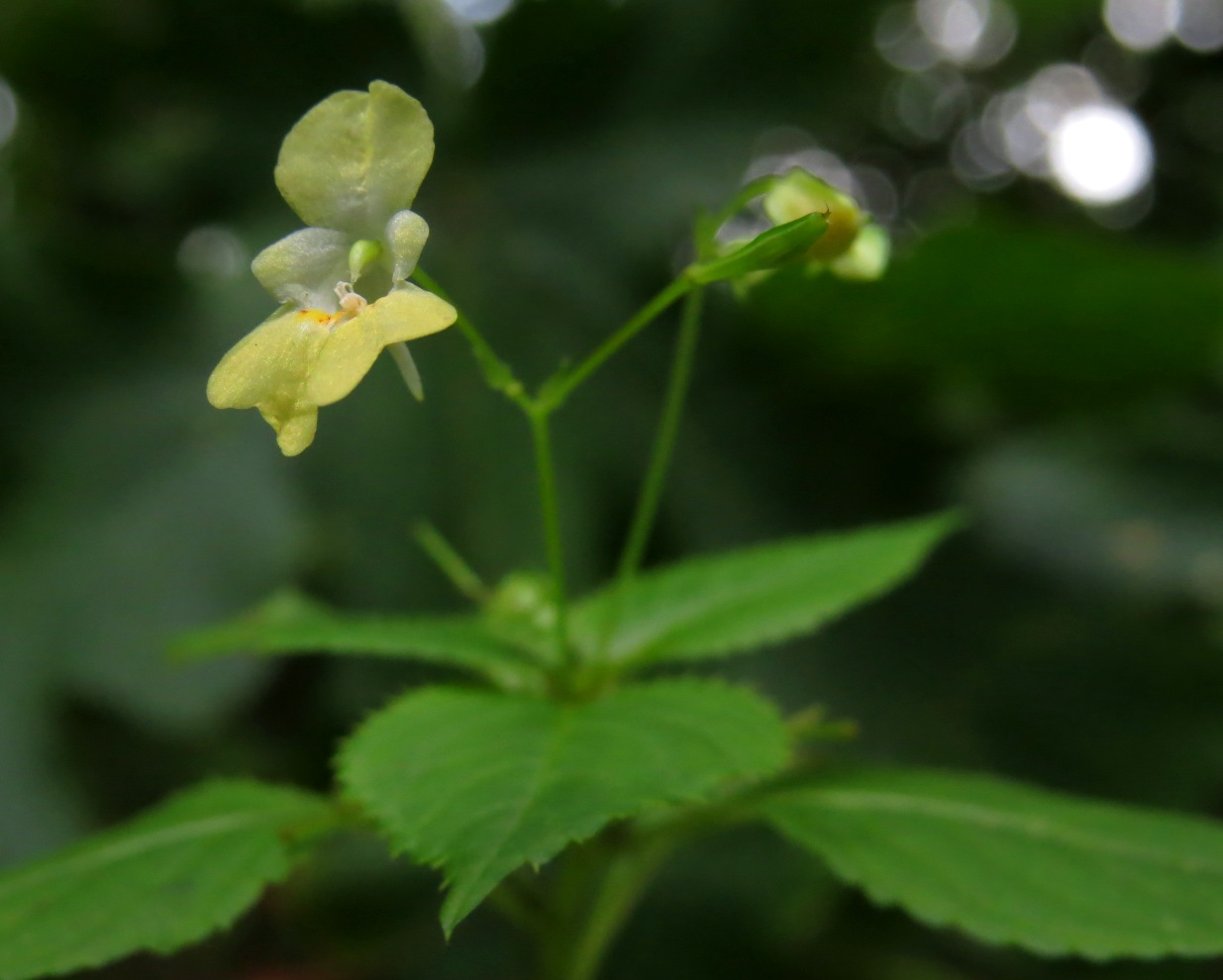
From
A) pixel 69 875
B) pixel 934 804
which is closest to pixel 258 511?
pixel 69 875

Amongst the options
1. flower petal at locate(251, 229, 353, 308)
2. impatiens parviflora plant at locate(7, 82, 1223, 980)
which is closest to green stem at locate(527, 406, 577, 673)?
impatiens parviflora plant at locate(7, 82, 1223, 980)

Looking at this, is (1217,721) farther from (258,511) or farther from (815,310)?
(258,511)

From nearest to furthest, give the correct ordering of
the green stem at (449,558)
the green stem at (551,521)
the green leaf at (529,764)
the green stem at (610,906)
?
1. the green leaf at (529,764)
2. the green stem at (551,521)
3. the green stem at (610,906)
4. the green stem at (449,558)

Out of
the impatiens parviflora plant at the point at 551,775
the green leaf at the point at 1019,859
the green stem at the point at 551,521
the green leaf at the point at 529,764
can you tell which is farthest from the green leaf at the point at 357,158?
the green leaf at the point at 1019,859

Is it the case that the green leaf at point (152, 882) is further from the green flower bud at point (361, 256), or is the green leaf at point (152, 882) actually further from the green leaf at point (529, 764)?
the green flower bud at point (361, 256)

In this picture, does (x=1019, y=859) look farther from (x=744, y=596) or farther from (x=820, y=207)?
(x=820, y=207)

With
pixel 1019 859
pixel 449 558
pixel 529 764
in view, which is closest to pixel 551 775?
pixel 529 764
